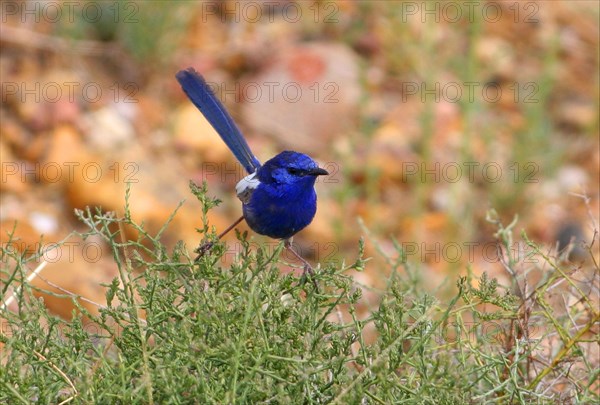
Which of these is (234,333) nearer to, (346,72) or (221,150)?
(221,150)

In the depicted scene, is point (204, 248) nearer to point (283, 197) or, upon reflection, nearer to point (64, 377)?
point (64, 377)

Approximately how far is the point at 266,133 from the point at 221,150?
0.44 metres

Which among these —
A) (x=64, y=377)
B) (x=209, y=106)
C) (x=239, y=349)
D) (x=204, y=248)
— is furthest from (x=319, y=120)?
(x=239, y=349)

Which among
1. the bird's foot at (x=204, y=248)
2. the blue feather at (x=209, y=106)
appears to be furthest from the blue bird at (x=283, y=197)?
the bird's foot at (x=204, y=248)

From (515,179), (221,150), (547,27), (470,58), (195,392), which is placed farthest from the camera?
(547,27)

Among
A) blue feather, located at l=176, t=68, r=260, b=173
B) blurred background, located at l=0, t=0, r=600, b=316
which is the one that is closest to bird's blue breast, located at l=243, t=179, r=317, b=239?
blue feather, located at l=176, t=68, r=260, b=173

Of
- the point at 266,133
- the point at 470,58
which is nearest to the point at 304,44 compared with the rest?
the point at 266,133

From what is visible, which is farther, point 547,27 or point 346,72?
point 547,27

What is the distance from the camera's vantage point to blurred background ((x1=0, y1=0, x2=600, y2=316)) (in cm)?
685

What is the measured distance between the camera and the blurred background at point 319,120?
22.5ft

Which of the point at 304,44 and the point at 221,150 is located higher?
the point at 304,44

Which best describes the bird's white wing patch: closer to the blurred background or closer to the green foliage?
the green foliage

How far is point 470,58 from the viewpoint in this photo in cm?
625

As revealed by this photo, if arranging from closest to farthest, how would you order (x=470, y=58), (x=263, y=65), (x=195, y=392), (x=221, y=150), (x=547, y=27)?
1. (x=195, y=392)
2. (x=470, y=58)
3. (x=221, y=150)
4. (x=263, y=65)
5. (x=547, y=27)
